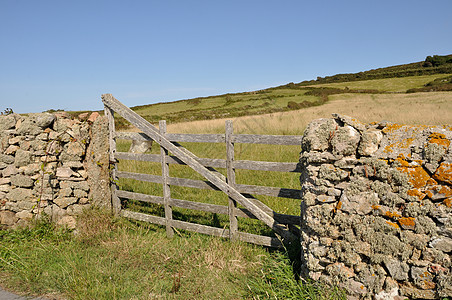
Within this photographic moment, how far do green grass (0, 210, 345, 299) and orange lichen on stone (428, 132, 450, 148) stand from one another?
1.95 m

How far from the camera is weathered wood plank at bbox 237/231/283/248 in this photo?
16.2 ft

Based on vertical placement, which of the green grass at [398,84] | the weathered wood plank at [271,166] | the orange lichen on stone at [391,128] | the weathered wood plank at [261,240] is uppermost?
the green grass at [398,84]

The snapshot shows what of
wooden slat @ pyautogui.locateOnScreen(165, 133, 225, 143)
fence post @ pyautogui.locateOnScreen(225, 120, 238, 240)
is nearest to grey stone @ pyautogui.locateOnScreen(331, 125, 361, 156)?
fence post @ pyautogui.locateOnScreen(225, 120, 238, 240)

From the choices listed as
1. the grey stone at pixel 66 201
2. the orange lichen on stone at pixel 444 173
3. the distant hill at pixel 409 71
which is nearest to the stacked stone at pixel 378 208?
the orange lichen on stone at pixel 444 173

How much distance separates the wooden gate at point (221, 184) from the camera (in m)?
4.84

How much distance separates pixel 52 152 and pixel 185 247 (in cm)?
364

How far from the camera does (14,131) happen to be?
696 centimetres

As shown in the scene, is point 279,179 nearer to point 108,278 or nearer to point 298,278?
point 298,278

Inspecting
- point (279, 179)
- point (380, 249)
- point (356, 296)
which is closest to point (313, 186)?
point (380, 249)

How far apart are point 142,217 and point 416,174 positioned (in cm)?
516

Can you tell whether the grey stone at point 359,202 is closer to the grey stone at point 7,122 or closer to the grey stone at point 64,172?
the grey stone at point 64,172

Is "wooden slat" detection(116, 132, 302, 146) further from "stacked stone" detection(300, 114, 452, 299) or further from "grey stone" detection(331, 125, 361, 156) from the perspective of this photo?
"grey stone" detection(331, 125, 361, 156)

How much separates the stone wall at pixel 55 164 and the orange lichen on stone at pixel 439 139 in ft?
19.4

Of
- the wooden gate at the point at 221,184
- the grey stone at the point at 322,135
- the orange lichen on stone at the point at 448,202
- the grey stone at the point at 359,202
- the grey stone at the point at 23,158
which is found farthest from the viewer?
the grey stone at the point at 23,158
